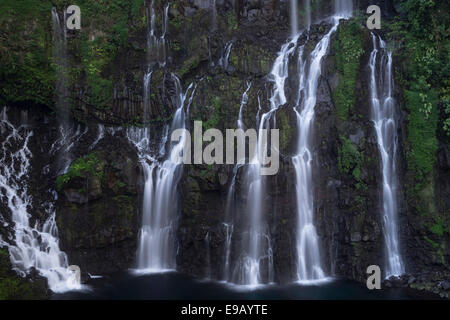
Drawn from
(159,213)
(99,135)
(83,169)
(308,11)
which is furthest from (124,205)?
(308,11)

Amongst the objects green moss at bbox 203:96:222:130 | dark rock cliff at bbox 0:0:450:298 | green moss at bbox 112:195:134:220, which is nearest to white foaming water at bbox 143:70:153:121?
dark rock cliff at bbox 0:0:450:298

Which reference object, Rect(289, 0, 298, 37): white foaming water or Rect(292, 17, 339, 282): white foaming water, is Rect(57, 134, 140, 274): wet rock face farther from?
Rect(289, 0, 298, 37): white foaming water

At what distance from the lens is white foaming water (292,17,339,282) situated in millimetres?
14695

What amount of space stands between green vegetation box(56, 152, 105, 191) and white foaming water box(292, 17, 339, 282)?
735 centimetres

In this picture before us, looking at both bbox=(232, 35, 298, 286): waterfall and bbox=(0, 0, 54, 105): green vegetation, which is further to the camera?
bbox=(0, 0, 54, 105): green vegetation

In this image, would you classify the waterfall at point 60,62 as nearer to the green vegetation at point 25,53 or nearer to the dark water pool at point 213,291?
the green vegetation at point 25,53

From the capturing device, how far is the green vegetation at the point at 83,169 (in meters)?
15.4

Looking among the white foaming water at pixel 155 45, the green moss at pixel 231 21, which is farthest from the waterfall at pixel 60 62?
the green moss at pixel 231 21

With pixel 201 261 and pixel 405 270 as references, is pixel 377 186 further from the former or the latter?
pixel 201 261

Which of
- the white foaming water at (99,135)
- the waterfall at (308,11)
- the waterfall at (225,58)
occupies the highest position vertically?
the waterfall at (308,11)

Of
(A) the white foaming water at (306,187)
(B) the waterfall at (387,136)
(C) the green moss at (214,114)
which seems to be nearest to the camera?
(A) the white foaming water at (306,187)

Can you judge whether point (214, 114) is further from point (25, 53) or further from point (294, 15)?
point (294, 15)

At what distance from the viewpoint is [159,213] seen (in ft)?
52.6

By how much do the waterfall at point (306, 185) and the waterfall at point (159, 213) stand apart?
4.58m
